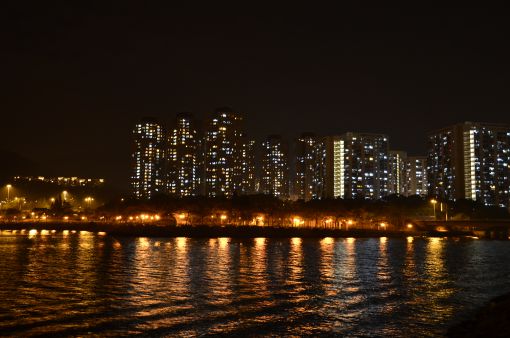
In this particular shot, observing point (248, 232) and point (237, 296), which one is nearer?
point (237, 296)

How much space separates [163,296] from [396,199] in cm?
16336

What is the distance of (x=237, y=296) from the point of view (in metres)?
33.2

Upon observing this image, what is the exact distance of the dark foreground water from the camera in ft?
80.9

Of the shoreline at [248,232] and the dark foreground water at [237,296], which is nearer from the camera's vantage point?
the dark foreground water at [237,296]

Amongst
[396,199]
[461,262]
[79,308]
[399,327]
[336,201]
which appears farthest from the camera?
[396,199]

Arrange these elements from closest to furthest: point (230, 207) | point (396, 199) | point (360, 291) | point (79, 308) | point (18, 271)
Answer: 1. point (79, 308)
2. point (360, 291)
3. point (18, 271)
4. point (230, 207)
5. point (396, 199)

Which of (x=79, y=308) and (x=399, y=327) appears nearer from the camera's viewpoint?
(x=399, y=327)

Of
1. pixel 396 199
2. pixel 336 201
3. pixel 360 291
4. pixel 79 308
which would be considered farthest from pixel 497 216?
pixel 79 308

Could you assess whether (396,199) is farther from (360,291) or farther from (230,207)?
(360,291)

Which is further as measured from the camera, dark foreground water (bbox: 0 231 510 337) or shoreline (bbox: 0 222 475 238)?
shoreline (bbox: 0 222 475 238)

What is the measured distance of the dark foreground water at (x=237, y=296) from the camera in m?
24.7

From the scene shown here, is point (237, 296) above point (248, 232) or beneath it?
beneath

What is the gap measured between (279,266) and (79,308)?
26.8m

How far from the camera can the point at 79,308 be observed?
28484 mm
